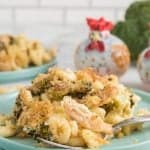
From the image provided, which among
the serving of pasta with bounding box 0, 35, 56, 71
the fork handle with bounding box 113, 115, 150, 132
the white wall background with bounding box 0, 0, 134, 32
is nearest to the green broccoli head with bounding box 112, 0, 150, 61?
the serving of pasta with bounding box 0, 35, 56, 71

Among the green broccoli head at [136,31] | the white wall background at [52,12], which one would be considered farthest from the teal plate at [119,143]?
the white wall background at [52,12]

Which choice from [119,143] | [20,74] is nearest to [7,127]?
[119,143]

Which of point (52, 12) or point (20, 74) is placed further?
point (52, 12)

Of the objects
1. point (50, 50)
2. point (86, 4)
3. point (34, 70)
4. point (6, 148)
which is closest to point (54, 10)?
point (86, 4)

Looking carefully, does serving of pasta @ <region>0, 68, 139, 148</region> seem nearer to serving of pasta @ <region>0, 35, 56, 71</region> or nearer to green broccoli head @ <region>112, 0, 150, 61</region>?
serving of pasta @ <region>0, 35, 56, 71</region>

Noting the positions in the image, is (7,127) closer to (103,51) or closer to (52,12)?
(103,51)

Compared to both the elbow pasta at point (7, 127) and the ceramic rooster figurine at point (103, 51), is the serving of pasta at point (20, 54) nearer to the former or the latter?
the ceramic rooster figurine at point (103, 51)
